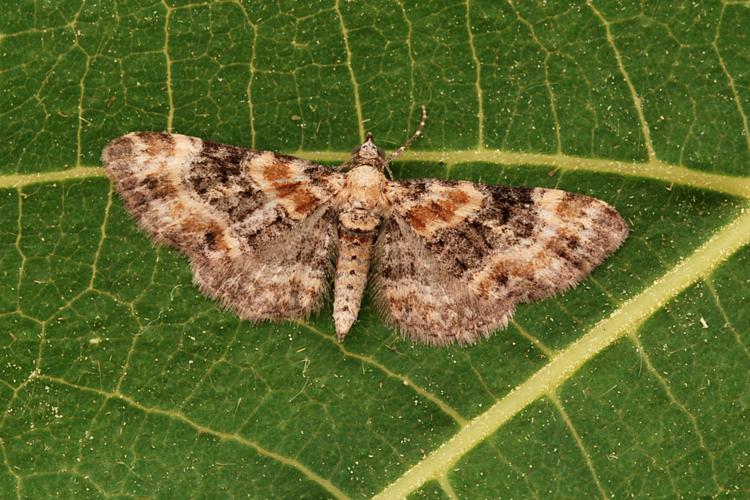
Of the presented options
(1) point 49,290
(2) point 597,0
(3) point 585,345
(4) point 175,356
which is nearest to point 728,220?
(3) point 585,345

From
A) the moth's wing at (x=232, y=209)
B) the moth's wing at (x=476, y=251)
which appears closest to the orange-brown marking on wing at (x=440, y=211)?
the moth's wing at (x=476, y=251)

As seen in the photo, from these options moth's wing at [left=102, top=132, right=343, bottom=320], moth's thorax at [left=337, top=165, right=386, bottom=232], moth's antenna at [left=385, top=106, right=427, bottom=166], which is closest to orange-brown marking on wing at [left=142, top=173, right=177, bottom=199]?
moth's wing at [left=102, top=132, right=343, bottom=320]

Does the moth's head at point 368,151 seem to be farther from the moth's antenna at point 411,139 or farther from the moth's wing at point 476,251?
the moth's wing at point 476,251

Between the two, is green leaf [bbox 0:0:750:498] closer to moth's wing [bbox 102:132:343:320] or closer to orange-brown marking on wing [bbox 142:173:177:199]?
moth's wing [bbox 102:132:343:320]

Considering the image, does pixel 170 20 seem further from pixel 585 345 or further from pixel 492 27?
pixel 585 345

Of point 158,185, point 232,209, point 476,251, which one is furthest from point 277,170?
point 476,251

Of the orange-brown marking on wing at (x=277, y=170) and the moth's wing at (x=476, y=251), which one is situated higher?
the orange-brown marking on wing at (x=277, y=170)
